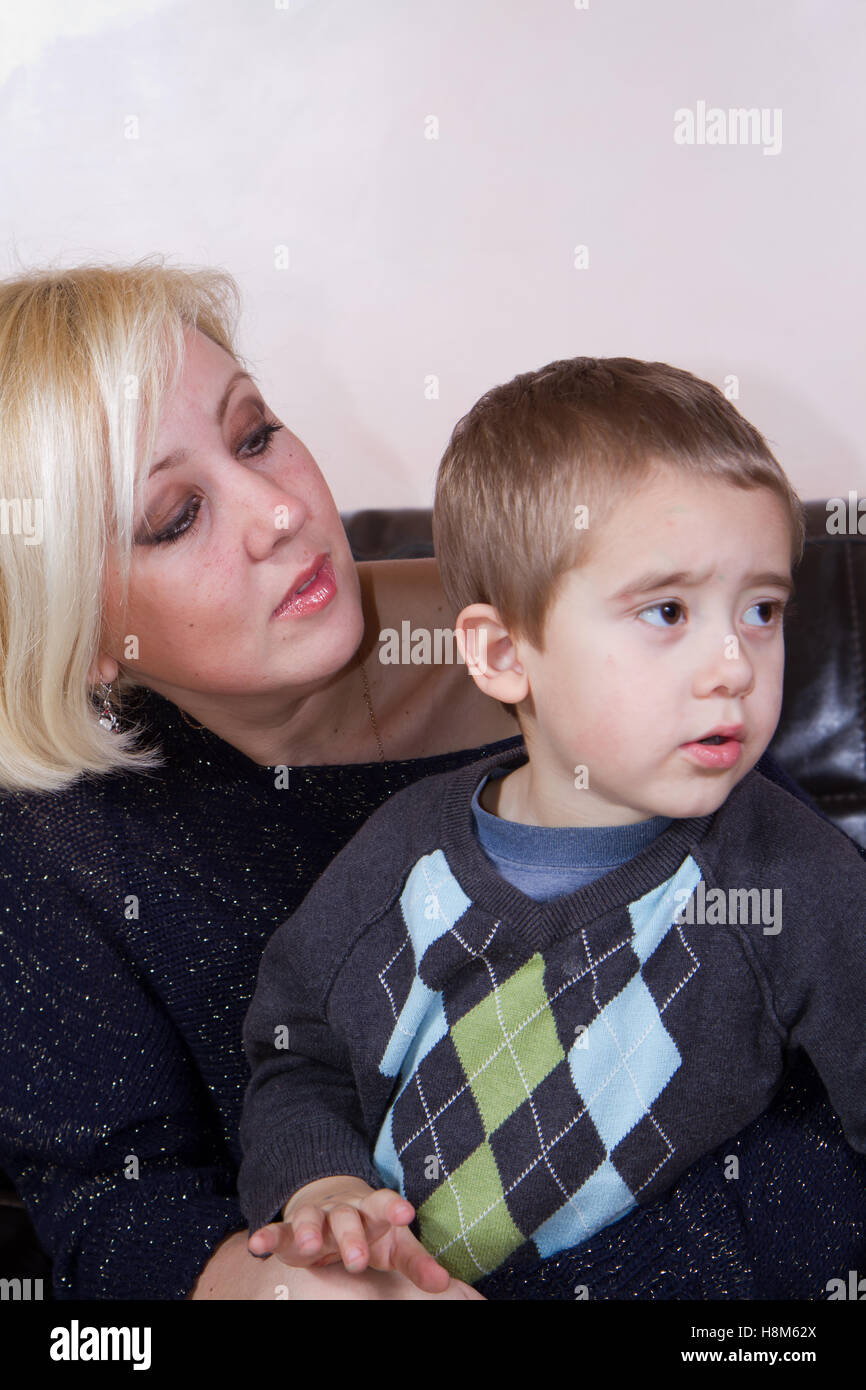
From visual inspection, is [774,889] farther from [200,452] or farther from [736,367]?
[736,367]

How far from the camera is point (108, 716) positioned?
145 cm

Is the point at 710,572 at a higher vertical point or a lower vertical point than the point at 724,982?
higher

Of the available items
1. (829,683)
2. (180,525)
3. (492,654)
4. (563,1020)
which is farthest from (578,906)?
(829,683)

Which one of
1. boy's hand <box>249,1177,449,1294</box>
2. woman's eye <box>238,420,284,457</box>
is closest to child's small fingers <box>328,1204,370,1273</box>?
boy's hand <box>249,1177,449,1294</box>

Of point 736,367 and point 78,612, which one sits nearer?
point 78,612

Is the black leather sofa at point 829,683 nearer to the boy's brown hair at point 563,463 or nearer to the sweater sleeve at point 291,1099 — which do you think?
the boy's brown hair at point 563,463

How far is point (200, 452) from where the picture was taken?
1.29 metres

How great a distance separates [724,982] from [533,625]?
1.00 feet

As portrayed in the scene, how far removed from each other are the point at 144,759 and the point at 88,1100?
13.8 inches

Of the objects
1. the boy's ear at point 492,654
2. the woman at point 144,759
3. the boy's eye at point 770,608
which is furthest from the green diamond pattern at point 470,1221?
the boy's eye at point 770,608

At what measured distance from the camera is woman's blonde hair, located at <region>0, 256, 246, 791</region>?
50.0 inches

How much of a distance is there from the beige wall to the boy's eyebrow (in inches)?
46.1
